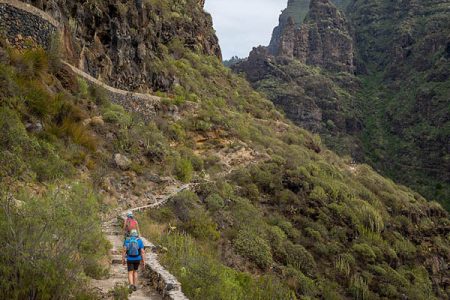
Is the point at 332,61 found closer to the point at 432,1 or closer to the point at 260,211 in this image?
the point at 432,1

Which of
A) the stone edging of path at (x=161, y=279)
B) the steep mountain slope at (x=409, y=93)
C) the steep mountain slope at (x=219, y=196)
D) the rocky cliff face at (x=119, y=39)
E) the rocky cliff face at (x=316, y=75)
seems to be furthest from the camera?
the rocky cliff face at (x=316, y=75)

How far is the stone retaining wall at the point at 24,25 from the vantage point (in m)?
14.6

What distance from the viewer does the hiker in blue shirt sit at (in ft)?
25.8

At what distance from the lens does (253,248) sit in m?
15.6

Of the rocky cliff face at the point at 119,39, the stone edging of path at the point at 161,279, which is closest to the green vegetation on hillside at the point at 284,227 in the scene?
the stone edging of path at the point at 161,279

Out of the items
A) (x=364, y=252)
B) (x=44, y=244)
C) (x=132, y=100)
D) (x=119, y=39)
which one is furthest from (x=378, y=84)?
(x=44, y=244)

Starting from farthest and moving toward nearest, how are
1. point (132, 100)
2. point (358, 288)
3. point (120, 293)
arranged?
point (132, 100) < point (358, 288) < point (120, 293)

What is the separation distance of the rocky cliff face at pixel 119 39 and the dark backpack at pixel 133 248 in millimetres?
12530

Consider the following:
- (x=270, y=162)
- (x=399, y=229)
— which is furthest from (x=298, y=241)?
(x=399, y=229)

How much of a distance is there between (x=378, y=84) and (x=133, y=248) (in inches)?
3718

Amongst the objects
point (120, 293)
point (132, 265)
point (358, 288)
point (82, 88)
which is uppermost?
point (82, 88)

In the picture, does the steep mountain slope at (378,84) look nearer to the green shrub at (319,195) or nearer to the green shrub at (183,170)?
the green shrub at (319,195)

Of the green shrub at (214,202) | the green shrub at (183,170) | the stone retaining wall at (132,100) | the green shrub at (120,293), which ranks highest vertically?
the stone retaining wall at (132,100)

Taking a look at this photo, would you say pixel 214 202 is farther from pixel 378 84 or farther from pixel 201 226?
pixel 378 84
